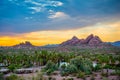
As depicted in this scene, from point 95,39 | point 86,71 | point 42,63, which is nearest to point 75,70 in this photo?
point 86,71

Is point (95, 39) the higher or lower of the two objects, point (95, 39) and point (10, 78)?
the higher

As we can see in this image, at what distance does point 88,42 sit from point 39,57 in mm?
142989

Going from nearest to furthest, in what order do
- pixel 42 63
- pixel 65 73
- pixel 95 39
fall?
pixel 65 73 → pixel 42 63 → pixel 95 39

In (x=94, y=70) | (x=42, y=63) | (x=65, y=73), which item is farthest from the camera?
(x=42, y=63)

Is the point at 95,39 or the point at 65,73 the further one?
the point at 95,39

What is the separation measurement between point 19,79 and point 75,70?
11955mm

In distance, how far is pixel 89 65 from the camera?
139ft

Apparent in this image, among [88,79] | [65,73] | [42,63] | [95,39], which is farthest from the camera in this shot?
[95,39]

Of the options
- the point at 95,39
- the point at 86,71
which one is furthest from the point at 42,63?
the point at 95,39

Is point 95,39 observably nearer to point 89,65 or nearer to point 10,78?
point 89,65

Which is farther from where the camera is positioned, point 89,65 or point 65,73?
point 89,65

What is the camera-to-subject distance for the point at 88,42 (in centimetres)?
19762

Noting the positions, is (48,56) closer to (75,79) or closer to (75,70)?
(75,70)

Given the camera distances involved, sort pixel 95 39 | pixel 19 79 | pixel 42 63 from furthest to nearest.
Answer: pixel 95 39, pixel 42 63, pixel 19 79
